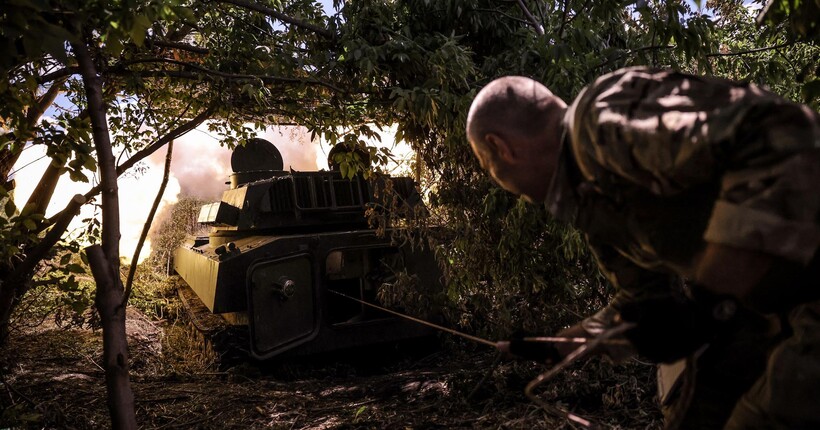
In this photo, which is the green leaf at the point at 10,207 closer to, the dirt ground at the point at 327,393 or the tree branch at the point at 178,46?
the dirt ground at the point at 327,393

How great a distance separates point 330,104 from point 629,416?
3.51 meters

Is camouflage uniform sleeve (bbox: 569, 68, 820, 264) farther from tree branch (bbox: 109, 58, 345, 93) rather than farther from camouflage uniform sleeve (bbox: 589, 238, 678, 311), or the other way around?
tree branch (bbox: 109, 58, 345, 93)

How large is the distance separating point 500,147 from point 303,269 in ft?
15.8

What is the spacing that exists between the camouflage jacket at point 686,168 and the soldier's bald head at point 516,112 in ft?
0.40

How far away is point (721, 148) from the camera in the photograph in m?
1.29

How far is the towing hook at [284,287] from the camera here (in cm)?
597

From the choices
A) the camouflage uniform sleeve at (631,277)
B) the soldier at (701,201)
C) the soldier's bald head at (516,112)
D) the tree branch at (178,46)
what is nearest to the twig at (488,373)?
the camouflage uniform sleeve at (631,277)

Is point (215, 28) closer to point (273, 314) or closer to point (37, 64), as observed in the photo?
point (37, 64)

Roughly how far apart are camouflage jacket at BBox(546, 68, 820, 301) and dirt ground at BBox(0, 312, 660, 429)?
1645 millimetres

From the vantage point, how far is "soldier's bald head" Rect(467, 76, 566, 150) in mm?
1700

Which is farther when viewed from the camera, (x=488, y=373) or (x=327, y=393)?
Result: (x=327, y=393)

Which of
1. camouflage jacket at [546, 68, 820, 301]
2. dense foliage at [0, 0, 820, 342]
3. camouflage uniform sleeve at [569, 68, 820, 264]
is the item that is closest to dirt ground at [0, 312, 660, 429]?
dense foliage at [0, 0, 820, 342]

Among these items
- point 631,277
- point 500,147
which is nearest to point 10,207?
point 500,147

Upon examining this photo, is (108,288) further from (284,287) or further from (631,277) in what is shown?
(284,287)
